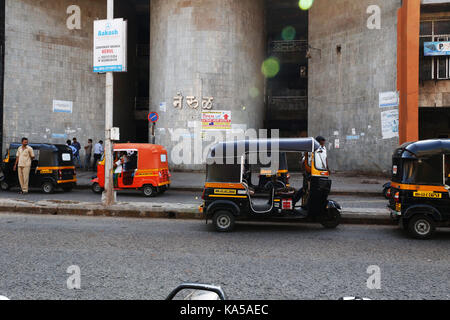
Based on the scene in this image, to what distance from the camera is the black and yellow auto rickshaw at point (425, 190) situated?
6.98m

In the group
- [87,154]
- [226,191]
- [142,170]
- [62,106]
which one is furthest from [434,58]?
[62,106]

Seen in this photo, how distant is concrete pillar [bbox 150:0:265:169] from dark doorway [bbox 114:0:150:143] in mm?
5074

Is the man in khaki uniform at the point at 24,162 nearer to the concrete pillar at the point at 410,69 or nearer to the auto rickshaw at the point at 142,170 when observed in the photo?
the auto rickshaw at the point at 142,170

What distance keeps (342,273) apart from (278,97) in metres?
23.0

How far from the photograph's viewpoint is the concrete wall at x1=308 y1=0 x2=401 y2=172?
1920cm

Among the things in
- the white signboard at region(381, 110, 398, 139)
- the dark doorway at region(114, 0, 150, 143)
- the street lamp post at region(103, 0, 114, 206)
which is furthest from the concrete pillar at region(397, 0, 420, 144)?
the dark doorway at region(114, 0, 150, 143)

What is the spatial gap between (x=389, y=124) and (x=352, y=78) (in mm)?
3544

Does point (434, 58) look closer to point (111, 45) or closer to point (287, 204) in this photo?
point (287, 204)

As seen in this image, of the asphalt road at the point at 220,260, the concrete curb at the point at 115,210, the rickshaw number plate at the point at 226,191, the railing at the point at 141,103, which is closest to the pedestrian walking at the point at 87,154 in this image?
the railing at the point at 141,103

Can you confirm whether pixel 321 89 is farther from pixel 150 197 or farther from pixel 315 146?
pixel 315 146

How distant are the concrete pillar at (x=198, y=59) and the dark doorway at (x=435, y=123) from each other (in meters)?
11.3

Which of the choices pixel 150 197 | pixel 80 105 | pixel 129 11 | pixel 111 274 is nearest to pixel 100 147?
pixel 80 105

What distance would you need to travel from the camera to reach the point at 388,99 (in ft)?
62.4

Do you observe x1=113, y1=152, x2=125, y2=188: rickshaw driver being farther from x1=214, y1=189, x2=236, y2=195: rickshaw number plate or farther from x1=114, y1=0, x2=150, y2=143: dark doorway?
x1=114, y1=0, x2=150, y2=143: dark doorway
